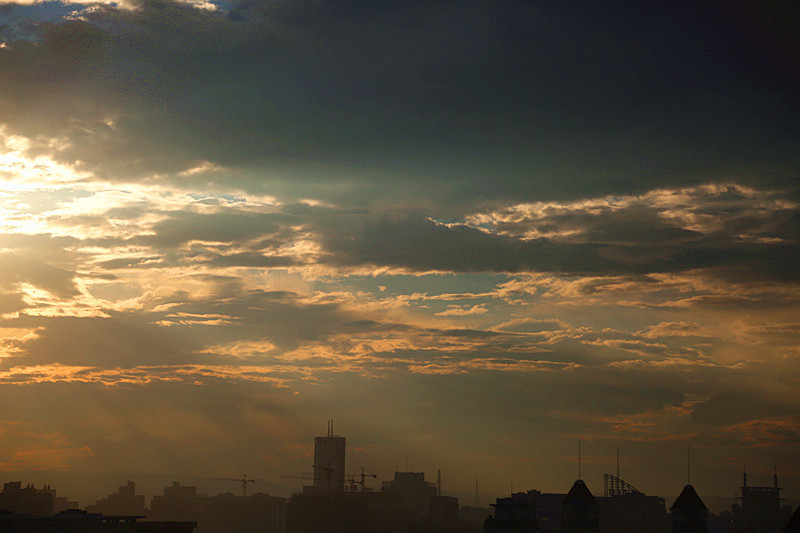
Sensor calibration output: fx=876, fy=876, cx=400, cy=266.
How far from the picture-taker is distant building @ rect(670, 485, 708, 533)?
101812 millimetres

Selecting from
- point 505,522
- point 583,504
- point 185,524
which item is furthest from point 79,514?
point 583,504

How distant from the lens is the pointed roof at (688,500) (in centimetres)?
10206

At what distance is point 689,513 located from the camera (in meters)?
102

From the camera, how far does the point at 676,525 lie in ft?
337

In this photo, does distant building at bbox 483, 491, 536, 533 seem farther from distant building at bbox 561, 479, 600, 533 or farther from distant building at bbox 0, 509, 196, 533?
distant building at bbox 0, 509, 196, 533

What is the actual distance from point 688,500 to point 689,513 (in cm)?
152

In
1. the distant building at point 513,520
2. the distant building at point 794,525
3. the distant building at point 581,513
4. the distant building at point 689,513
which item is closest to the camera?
the distant building at point 794,525

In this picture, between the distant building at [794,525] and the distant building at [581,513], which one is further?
the distant building at [581,513]

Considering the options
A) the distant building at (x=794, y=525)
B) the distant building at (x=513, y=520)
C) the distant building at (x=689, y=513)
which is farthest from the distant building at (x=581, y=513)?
the distant building at (x=794, y=525)

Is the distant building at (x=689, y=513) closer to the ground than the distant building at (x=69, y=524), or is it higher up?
higher up

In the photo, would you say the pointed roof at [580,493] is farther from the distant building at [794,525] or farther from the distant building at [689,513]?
the distant building at [794,525]

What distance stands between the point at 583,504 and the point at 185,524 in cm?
6618

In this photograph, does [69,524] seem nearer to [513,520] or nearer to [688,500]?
[513,520]

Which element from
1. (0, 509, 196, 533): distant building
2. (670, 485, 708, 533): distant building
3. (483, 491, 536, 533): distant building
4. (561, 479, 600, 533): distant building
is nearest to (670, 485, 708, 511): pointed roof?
(670, 485, 708, 533): distant building
